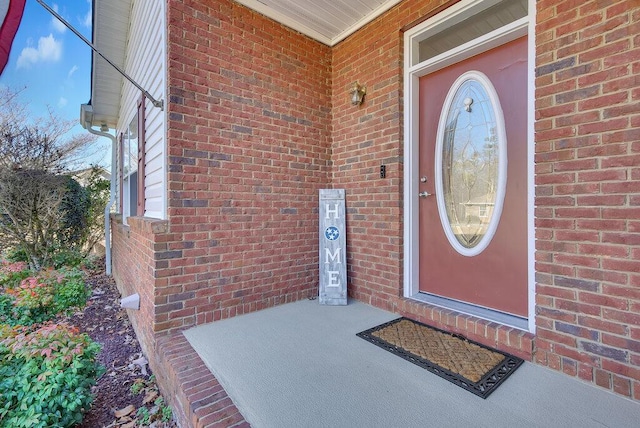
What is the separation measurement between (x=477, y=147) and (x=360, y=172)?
114cm

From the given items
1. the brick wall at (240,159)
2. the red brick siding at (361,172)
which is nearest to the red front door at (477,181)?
the red brick siding at (361,172)

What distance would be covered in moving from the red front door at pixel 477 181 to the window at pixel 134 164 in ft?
10.3

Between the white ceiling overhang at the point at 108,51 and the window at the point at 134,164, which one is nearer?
the window at the point at 134,164

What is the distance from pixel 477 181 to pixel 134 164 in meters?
5.00

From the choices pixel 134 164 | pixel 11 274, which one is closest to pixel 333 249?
pixel 134 164

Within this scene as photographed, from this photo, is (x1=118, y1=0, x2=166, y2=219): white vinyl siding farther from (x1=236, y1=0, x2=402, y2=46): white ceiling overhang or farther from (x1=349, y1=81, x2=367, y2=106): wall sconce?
(x1=349, y1=81, x2=367, y2=106): wall sconce

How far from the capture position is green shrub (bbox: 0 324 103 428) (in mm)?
1823

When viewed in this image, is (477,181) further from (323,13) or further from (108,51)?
(108,51)

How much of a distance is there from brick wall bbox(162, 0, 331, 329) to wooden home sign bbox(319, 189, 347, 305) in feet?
0.59

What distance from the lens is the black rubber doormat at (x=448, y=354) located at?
1774 millimetres

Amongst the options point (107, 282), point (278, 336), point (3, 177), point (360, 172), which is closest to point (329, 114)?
point (360, 172)

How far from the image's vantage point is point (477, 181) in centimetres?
→ 251

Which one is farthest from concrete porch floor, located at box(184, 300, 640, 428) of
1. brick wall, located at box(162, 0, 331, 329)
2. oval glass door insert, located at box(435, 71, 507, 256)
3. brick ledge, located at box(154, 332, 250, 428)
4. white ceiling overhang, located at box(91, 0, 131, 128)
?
white ceiling overhang, located at box(91, 0, 131, 128)

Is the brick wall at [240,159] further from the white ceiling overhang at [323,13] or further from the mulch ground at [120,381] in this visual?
the mulch ground at [120,381]
